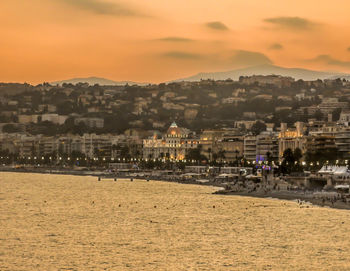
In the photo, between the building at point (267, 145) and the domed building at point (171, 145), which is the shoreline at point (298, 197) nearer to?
the building at point (267, 145)

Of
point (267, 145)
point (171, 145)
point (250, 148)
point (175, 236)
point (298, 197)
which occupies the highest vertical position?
point (171, 145)

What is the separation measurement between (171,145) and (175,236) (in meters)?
135

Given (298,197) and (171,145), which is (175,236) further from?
(171,145)

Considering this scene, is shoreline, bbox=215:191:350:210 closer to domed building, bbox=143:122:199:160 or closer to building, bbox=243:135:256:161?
building, bbox=243:135:256:161

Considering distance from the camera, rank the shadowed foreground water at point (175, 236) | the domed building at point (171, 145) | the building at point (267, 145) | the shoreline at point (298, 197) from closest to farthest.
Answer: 1. the shadowed foreground water at point (175, 236)
2. the shoreline at point (298, 197)
3. the building at point (267, 145)
4. the domed building at point (171, 145)

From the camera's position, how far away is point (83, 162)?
7101 inches

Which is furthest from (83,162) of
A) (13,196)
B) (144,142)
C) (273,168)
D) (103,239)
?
(103,239)

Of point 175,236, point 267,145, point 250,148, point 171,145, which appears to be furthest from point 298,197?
point 171,145

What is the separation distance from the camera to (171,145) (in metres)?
179

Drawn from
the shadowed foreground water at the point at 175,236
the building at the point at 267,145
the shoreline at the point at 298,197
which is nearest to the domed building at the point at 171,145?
the building at the point at 267,145

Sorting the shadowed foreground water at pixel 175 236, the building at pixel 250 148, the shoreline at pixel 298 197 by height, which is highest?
the building at pixel 250 148

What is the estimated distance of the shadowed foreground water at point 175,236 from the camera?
35.2m

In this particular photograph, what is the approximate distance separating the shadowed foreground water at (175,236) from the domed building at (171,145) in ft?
341

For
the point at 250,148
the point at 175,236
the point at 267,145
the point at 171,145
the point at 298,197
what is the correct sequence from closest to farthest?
the point at 175,236
the point at 298,197
the point at 267,145
the point at 250,148
the point at 171,145
